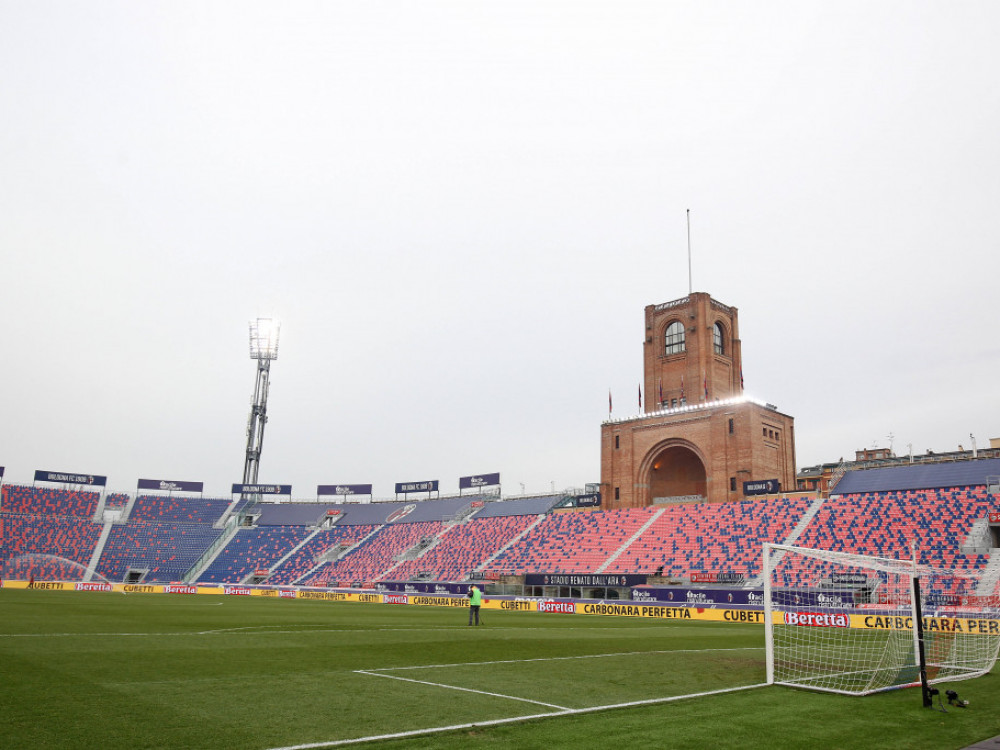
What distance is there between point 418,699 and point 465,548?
2338 inches

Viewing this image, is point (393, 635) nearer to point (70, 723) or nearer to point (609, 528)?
point (70, 723)

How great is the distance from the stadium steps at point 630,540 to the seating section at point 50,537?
170 feet

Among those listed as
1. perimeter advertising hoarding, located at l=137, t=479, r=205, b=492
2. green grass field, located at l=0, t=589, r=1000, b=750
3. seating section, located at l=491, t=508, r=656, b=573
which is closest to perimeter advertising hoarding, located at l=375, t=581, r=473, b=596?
seating section, located at l=491, t=508, r=656, b=573

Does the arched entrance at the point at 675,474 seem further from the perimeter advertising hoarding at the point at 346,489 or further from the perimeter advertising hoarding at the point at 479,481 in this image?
the perimeter advertising hoarding at the point at 346,489

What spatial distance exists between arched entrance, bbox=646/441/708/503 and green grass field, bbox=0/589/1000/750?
48.4 metres

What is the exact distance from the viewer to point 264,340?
91.4 meters

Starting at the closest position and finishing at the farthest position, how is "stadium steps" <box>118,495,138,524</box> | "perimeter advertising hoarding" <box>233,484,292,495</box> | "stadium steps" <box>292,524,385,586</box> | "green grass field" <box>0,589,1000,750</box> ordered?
1. "green grass field" <box>0,589,1000,750</box>
2. "stadium steps" <box>292,524,385,586</box>
3. "stadium steps" <box>118,495,138,524</box>
4. "perimeter advertising hoarding" <box>233,484,292,495</box>

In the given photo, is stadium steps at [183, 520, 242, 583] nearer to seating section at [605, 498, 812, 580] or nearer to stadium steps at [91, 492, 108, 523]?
stadium steps at [91, 492, 108, 523]

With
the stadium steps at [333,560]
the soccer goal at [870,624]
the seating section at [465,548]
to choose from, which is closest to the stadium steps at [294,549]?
the stadium steps at [333,560]

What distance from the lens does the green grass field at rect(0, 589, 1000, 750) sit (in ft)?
27.4

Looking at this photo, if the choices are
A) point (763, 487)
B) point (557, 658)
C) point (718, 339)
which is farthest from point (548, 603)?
point (718, 339)

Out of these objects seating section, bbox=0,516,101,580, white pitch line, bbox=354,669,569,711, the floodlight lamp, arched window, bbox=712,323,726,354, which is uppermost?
the floodlight lamp

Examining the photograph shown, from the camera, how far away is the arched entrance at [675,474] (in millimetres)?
66562

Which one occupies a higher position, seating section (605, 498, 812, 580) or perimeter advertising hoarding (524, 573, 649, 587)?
seating section (605, 498, 812, 580)
